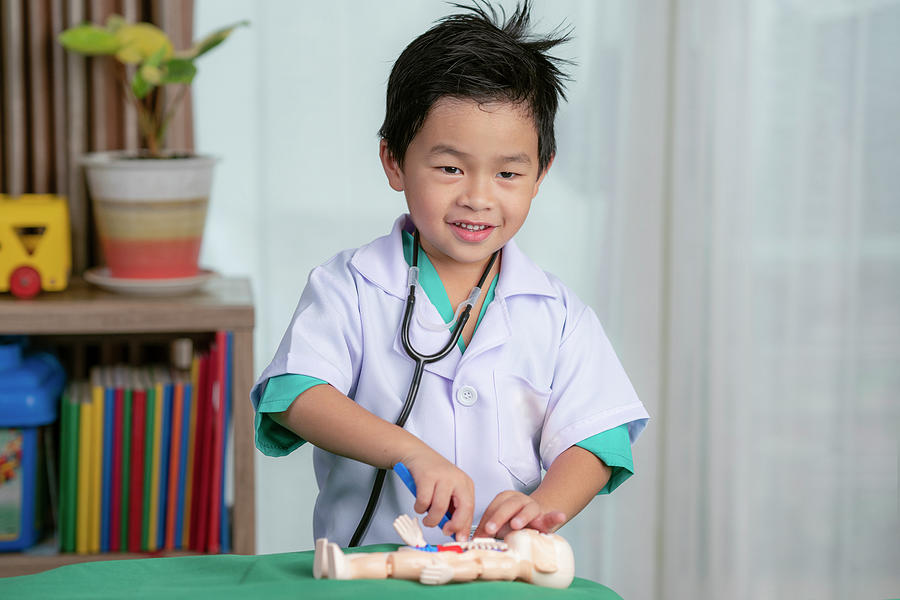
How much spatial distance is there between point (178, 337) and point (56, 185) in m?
0.45

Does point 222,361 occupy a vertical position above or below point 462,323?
below

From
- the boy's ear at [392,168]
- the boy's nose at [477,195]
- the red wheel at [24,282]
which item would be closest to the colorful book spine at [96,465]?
the red wheel at [24,282]

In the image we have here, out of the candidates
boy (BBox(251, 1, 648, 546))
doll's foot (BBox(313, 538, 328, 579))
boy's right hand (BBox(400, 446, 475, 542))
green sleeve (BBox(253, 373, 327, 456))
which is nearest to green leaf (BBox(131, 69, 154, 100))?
boy (BBox(251, 1, 648, 546))

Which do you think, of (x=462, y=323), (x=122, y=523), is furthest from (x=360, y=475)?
(x=122, y=523)

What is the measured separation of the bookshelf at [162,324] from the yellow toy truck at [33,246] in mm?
30

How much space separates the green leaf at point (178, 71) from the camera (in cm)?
196

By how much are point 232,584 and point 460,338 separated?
451 millimetres

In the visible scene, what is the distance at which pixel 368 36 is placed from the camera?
2.38 m

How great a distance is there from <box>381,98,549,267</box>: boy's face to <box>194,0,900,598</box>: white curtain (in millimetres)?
1143

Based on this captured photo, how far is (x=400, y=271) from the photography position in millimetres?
1235

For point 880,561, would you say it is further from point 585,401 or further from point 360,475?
point 360,475

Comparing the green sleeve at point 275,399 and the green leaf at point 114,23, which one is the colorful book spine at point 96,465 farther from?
the green sleeve at point 275,399

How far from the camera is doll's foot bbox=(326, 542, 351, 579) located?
2.87ft

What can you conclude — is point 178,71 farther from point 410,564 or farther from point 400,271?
point 410,564
